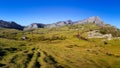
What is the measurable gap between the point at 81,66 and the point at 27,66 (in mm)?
43351

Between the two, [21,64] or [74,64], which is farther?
[74,64]

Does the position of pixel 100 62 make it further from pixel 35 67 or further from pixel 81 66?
pixel 35 67

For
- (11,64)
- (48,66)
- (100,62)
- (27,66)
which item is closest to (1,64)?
(11,64)

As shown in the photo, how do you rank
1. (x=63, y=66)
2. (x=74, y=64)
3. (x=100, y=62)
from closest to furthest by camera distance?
(x=63, y=66) → (x=74, y=64) → (x=100, y=62)

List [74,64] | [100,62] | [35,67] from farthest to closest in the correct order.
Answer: [100,62] < [74,64] < [35,67]

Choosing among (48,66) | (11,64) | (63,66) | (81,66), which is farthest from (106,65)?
(11,64)

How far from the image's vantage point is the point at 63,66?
507ft

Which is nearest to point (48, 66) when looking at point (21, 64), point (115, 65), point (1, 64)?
point (21, 64)

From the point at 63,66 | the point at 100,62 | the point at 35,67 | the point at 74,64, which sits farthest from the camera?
the point at 100,62

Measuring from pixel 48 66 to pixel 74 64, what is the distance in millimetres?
26339

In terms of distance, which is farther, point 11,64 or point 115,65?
point 115,65

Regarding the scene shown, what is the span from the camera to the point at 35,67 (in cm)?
14262

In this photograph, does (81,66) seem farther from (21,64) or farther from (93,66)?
(21,64)

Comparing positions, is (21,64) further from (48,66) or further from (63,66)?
(63,66)
